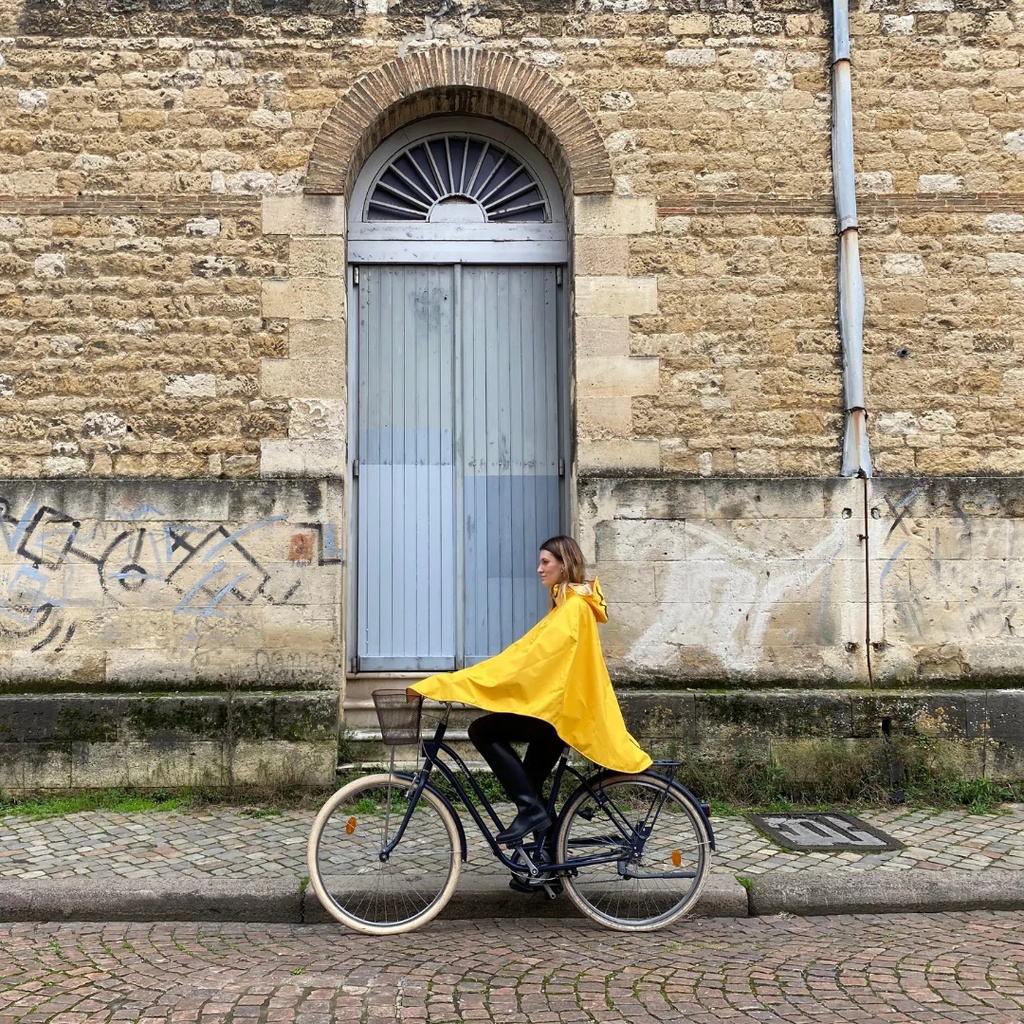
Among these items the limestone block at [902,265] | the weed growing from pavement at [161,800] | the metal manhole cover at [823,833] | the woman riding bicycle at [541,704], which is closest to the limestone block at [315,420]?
the weed growing from pavement at [161,800]

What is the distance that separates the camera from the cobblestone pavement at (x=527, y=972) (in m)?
3.28

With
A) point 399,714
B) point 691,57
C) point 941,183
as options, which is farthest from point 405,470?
point 941,183

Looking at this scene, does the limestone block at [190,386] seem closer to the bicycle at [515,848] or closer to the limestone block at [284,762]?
the limestone block at [284,762]

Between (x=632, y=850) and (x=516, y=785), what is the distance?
606 millimetres

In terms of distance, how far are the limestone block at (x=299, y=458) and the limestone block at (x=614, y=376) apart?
1766 mm

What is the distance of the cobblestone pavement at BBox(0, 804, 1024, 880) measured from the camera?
472 centimetres

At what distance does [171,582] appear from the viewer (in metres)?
6.31

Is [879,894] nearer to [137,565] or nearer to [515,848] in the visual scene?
[515,848]

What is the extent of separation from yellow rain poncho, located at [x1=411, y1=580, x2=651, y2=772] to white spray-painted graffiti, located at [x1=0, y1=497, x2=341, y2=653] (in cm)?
255

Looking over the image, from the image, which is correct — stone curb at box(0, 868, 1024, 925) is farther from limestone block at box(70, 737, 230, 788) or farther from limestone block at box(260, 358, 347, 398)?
limestone block at box(260, 358, 347, 398)

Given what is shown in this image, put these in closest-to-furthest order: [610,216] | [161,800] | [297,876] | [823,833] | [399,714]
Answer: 1. [399,714]
2. [297,876]
3. [823,833]
4. [161,800]
5. [610,216]

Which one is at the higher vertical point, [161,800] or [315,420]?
[315,420]

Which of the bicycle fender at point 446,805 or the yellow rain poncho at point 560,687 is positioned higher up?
the yellow rain poncho at point 560,687

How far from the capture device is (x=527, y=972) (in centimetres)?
365
